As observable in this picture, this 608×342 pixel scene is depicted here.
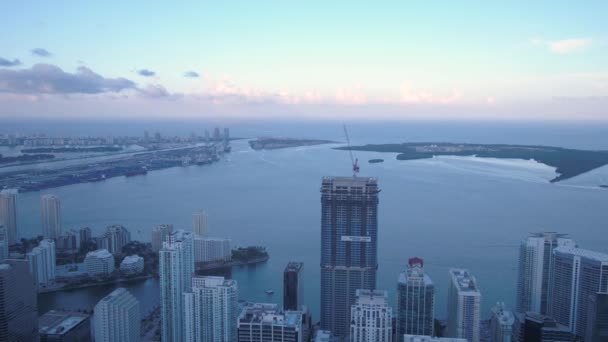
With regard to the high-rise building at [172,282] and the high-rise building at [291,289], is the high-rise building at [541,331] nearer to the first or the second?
the high-rise building at [291,289]

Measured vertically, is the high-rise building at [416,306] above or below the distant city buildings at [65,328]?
above

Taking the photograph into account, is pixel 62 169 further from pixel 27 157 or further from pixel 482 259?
pixel 482 259

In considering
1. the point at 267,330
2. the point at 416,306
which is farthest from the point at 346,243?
the point at 267,330

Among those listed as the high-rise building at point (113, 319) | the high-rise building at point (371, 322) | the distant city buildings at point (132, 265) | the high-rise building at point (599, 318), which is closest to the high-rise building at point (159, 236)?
the distant city buildings at point (132, 265)

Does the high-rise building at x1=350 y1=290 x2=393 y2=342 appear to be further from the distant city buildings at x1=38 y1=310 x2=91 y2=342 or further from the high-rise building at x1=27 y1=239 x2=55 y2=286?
the high-rise building at x1=27 y1=239 x2=55 y2=286

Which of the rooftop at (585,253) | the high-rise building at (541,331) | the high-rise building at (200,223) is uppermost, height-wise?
the rooftop at (585,253)

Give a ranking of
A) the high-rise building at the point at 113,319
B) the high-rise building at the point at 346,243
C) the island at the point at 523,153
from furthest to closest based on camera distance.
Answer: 1. the island at the point at 523,153
2. the high-rise building at the point at 346,243
3. the high-rise building at the point at 113,319

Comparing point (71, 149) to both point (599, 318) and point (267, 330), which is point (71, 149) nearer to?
point (267, 330)
